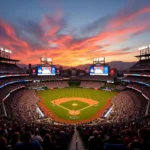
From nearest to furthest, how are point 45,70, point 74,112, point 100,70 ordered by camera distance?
point 74,112
point 100,70
point 45,70

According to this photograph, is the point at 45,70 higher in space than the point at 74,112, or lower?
higher

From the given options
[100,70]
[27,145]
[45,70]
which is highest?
[45,70]

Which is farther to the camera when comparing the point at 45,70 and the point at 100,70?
the point at 45,70

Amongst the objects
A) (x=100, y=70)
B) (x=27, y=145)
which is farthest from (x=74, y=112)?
(x=100, y=70)

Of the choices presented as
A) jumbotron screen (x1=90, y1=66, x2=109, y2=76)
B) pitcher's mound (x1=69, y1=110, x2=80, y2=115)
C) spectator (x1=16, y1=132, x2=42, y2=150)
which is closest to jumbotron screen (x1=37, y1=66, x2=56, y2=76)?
jumbotron screen (x1=90, y1=66, x2=109, y2=76)

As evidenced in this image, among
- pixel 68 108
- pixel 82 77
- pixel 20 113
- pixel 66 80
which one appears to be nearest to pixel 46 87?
pixel 66 80

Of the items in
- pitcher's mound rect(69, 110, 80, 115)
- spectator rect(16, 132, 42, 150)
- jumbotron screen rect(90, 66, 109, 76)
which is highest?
jumbotron screen rect(90, 66, 109, 76)

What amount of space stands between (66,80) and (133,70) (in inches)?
1843

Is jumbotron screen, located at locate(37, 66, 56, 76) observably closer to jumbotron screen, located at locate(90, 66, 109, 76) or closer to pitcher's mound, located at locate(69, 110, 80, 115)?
jumbotron screen, located at locate(90, 66, 109, 76)

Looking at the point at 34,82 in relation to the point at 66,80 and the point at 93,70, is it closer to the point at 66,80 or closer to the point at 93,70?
the point at 66,80

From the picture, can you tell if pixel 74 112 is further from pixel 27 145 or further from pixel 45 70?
pixel 45 70

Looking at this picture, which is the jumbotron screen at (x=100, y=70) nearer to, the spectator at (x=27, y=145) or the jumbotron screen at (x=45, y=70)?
the jumbotron screen at (x=45, y=70)

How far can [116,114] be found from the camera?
33.2m

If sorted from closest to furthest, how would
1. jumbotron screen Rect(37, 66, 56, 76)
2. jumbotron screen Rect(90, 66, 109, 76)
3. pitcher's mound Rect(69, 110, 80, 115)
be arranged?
pitcher's mound Rect(69, 110, 80, 115), jumbotron screen Rect(90, 66, 109, 76), jumbotron screen Rect(37, 66, 56, 76)
